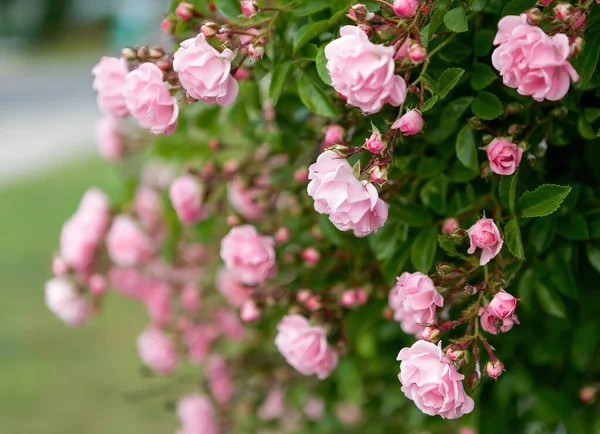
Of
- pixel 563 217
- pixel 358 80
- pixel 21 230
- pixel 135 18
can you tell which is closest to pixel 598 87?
pixel 563 217

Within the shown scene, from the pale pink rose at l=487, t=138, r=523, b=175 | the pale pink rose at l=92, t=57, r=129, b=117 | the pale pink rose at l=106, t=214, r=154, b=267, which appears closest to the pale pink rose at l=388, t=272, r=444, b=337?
the pale pink rose at l=487, t=138, r=523, b=175

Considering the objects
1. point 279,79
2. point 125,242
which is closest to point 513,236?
point 279,79

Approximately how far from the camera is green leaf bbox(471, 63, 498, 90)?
0.60 m

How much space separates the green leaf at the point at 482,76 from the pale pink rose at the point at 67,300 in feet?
2.10

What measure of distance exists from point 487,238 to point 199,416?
26.7 inches

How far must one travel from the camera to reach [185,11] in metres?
0.66

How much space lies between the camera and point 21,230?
9.72 ft

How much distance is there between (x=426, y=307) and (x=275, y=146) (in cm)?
33

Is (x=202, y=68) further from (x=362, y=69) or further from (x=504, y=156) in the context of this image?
(x=504, y=156)

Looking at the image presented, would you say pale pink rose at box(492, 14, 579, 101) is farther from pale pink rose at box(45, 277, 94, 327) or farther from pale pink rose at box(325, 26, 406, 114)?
pale pink rose at box(45, 277, 94, 327)

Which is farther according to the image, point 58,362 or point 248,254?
point 58,362

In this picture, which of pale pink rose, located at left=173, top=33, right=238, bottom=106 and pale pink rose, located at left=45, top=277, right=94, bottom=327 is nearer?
pale pink rose, located at left=173, top=33, right=238, bottom=106

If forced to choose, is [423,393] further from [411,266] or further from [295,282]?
[295,282]

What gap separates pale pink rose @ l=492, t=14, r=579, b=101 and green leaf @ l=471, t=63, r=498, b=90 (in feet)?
0.26
